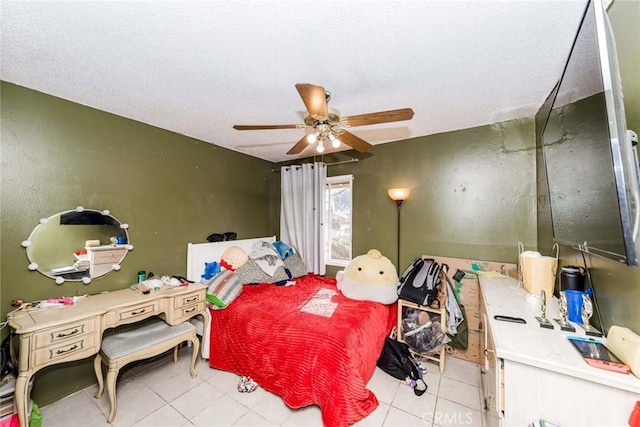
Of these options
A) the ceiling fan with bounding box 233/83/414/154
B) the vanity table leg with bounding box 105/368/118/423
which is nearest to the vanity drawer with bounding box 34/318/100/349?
the vanity table leg with bounding box 105/368/118/423

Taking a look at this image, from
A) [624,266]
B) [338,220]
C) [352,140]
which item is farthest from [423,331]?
[352,140]

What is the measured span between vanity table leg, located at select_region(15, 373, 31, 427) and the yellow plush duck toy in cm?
231

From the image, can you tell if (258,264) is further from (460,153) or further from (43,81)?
(460,153)

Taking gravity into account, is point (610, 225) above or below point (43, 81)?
below

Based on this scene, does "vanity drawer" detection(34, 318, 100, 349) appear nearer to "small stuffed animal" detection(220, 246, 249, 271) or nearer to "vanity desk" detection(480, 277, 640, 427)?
"small stuffed animal" detection(220, 246, 249, 271)

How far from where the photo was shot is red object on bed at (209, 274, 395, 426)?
166cm

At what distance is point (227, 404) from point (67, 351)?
3.79ft

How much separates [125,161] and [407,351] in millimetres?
3321

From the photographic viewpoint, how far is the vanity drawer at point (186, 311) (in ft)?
7.07

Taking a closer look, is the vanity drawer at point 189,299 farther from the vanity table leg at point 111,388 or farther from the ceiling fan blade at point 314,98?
the ceiling fan blade at point 314,98

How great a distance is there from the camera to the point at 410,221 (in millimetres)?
2928

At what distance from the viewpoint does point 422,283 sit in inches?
93.9

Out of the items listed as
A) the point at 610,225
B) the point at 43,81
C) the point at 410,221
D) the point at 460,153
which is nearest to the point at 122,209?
the point at 43,81

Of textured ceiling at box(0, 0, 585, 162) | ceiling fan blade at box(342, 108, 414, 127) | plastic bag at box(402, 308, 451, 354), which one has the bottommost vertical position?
plastic bag at box(402, 308, 451, 354)
